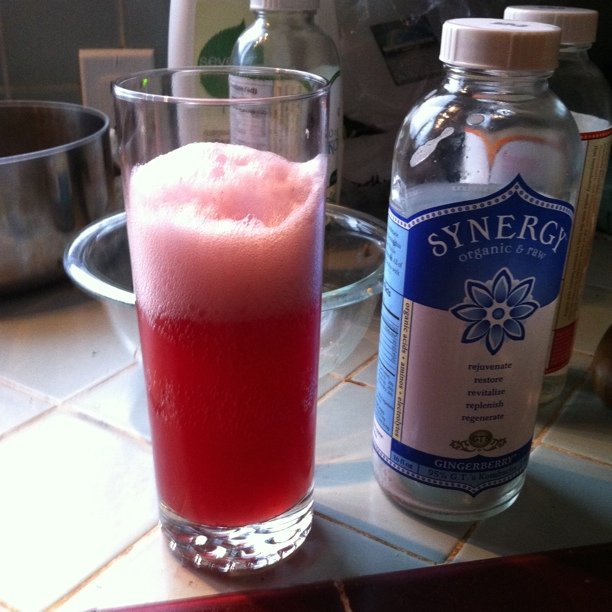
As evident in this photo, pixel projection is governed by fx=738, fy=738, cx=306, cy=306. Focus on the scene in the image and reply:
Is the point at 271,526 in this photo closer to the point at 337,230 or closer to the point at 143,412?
the point at 143,412

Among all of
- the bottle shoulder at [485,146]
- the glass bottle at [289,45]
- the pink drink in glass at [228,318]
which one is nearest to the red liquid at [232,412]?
the pink drink in glass at [228,318]

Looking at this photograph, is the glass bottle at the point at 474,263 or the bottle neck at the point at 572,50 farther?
the bottle neck at the point at 572,50

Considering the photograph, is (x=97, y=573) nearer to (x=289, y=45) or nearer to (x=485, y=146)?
(x=485, y=146)

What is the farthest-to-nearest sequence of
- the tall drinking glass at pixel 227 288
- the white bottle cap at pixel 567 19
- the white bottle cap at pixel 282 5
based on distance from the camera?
the white bottle cap at pixel 282 5 < the white bottle cap at pixel 567 19 < the tall drinking glass at pixel 227 288

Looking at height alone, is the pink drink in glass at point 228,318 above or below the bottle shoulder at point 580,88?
below

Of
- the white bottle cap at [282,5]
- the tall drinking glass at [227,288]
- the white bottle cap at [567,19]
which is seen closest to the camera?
the tall drinking glass at [227,288]

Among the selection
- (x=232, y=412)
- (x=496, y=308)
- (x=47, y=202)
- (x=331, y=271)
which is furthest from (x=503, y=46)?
(x=47, y=202)

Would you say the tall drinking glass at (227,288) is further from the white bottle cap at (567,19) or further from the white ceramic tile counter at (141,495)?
the white bottle cap at (567,19)

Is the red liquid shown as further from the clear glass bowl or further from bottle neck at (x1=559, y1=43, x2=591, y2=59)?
bottle neck at (x1=559, y1=43, x2=591, y2=59)
